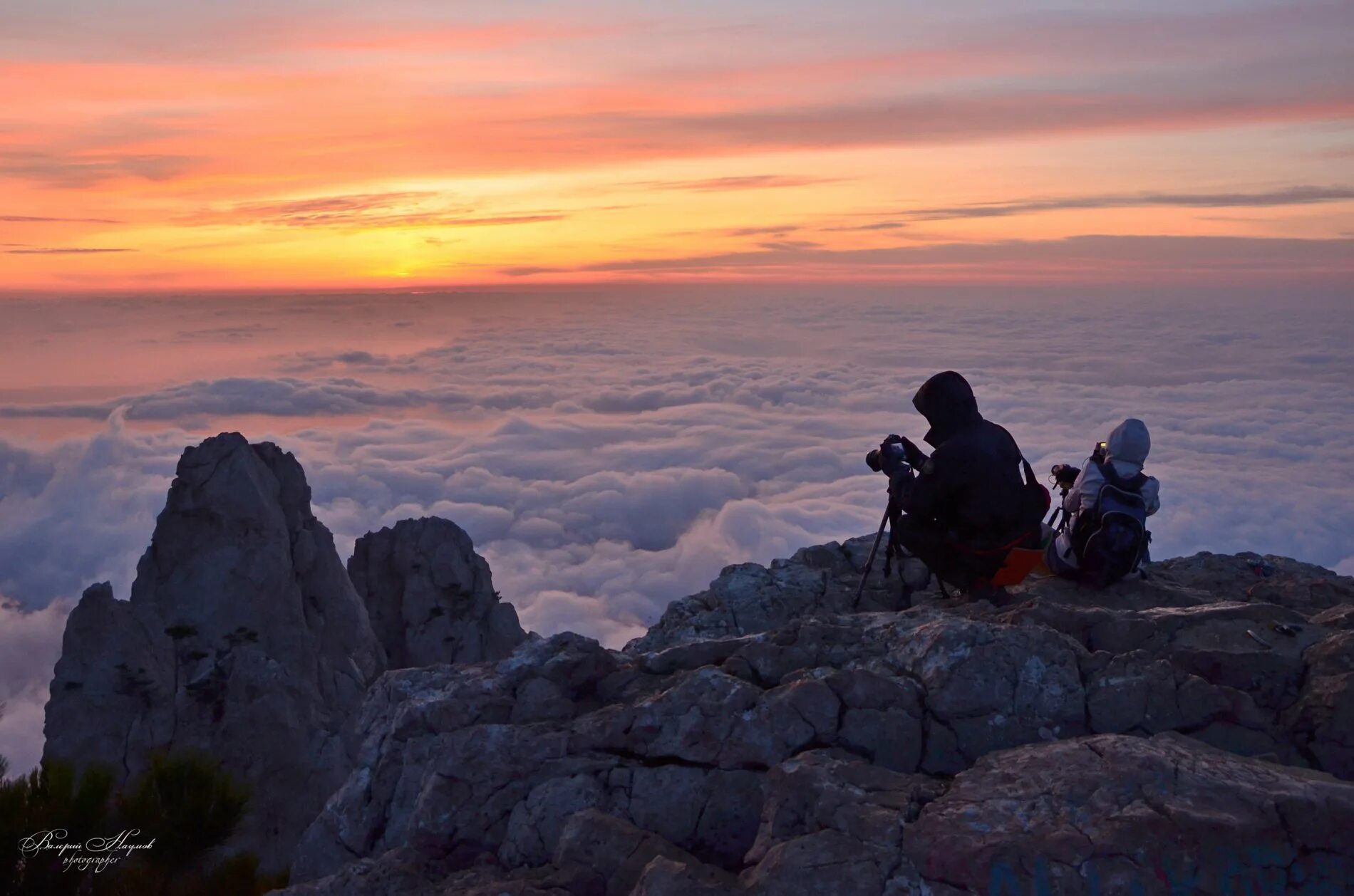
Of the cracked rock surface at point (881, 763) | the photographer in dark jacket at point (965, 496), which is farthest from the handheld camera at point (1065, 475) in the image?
the cracked rock surface at point (881, 763)

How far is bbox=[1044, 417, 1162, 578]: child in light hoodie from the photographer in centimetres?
997

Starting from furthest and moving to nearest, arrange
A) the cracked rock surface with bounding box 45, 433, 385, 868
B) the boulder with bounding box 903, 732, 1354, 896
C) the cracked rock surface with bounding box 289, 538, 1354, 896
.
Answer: the cracked rock surface with bounding box 45, 433, 385, 868 < the cracked rock surface with bounding box 289, 538, 1354, 896 < the boulder with bounding box 903, 732, 1354, 896

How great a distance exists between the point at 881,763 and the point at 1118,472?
5.08 meters

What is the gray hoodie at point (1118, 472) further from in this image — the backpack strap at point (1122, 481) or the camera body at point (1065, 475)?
the camera body at point (1065, 475)

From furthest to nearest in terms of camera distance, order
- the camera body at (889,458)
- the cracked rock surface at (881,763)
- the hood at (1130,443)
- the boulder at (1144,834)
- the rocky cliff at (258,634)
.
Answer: the rocky cliff at (258,634) → the camera body at (889,458) → the hood at (1130,443) → the cracked rock surface at (881,763) → the boulder at (1144,834)

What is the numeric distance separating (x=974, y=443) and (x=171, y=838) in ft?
31.5

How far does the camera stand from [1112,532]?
381 inches

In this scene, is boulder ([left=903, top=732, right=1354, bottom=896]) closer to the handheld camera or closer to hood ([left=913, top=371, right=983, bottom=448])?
hood ([left=913, top=371, right=983, bottom=448])

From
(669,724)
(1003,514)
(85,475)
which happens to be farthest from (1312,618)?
(85,475)

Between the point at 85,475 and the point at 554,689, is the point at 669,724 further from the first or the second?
the point at 85,475

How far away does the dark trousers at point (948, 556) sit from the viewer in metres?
9.80

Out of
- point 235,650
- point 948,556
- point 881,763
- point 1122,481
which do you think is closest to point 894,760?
point 881,763

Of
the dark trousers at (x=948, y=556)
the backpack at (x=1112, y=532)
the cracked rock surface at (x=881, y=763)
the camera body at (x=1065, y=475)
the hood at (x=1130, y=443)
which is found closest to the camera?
the cracked rock surface at (x=881, y=763)

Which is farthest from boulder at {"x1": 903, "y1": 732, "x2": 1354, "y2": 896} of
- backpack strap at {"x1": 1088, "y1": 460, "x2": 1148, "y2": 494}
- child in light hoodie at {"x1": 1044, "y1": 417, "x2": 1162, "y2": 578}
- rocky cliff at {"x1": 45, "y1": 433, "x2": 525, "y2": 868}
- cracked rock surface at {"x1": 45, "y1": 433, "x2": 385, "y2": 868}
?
rocky cliff at {"x1": 45, "y1": 433, "x2": 525, "y2": 868}
